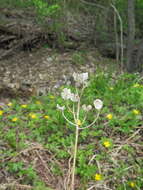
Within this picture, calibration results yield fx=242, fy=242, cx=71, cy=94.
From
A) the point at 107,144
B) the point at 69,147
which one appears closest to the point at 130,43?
the point at 107,144

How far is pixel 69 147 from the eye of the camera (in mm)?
2484

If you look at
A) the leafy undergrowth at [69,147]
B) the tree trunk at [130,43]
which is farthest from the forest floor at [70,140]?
the tree trunk at [130,43]

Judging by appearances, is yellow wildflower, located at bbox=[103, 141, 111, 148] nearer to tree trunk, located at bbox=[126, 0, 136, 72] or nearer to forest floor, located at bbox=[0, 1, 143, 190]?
forest floor, located at bbox=[0, 1, 143, 190]

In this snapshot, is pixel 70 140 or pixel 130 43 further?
pixel 130 43

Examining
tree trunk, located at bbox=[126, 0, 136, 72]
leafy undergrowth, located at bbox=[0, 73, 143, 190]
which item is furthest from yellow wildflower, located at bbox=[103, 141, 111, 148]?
tree trunk, located at bbox=[126, 0, 136, 72]

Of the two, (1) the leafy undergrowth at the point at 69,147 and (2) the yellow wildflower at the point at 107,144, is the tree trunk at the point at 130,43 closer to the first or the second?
(1) the leafy undergrowth at the point at 69,147

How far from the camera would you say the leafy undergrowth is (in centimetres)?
220

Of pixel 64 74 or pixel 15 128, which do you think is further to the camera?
pixel 64 74

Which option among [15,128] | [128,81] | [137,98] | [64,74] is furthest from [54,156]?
[64,74]

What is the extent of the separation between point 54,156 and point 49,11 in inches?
110

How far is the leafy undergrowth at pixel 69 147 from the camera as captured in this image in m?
2.20

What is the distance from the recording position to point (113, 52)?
5445 mm

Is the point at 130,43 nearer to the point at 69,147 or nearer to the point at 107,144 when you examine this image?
the point at 107,144

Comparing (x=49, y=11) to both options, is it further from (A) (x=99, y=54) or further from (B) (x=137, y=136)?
(B) (x=137, y=136)
